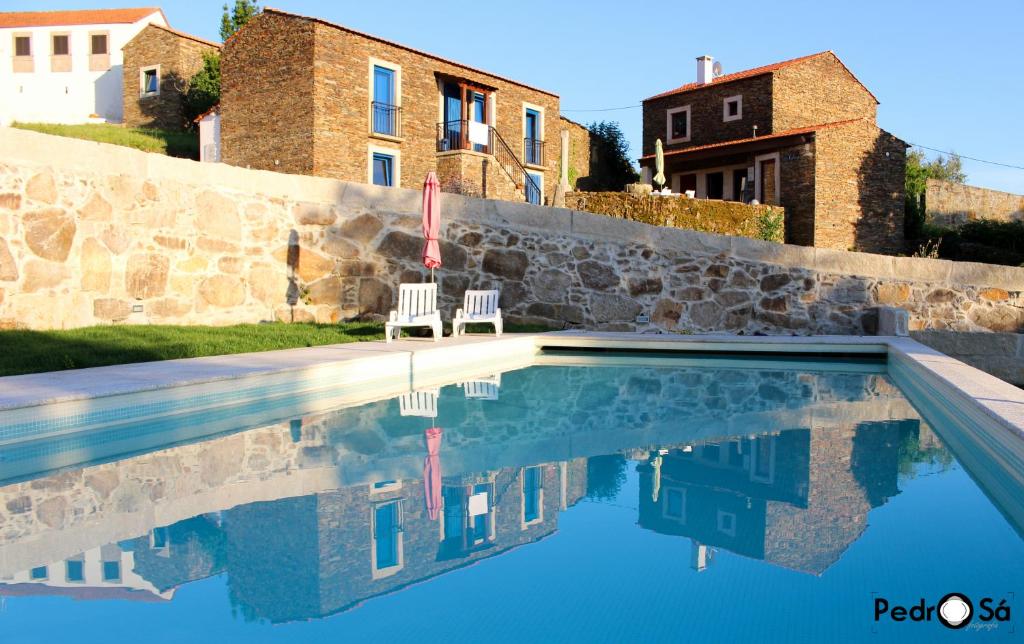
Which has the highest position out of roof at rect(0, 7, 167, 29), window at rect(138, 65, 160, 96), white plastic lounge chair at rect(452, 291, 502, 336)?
roof at rect(0, 7, 167, 29)

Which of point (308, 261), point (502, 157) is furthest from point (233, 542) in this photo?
point (502, 157)

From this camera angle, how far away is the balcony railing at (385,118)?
22.4 meters

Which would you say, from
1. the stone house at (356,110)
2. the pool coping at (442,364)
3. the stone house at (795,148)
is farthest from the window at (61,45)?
the pool coping at (442,364)

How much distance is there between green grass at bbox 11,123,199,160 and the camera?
25344 millimetres

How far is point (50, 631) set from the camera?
2.52 m

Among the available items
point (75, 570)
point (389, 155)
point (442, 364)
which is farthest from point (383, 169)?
point (75, 570)

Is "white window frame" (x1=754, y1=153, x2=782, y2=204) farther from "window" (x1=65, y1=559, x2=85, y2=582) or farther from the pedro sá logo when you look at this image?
"window" (x1=65, y1=559, x2=85, y2=582)

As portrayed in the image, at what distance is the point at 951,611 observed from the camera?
2730 millimetres

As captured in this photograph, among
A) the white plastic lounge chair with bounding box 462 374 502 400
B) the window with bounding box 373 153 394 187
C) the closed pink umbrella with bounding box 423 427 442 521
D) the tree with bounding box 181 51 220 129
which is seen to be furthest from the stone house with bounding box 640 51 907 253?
the closed pink umbrella with bounding box 423 427 442 521

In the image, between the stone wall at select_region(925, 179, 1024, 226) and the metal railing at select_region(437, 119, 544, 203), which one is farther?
the stone wall at select_region(925, 179, 1024, 226)

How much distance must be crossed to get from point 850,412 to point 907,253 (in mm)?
23303

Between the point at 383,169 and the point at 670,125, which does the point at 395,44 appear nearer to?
the point at 383,169

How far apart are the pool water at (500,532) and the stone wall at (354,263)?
3536mm

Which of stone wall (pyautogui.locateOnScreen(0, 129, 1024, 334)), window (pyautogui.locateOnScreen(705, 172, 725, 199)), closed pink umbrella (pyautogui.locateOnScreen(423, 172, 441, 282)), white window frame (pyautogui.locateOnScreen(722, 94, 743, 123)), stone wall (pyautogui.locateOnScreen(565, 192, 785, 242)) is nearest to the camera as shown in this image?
stone wall (pyautogui.locateOnScreen(0, 129, 1024, 334))
